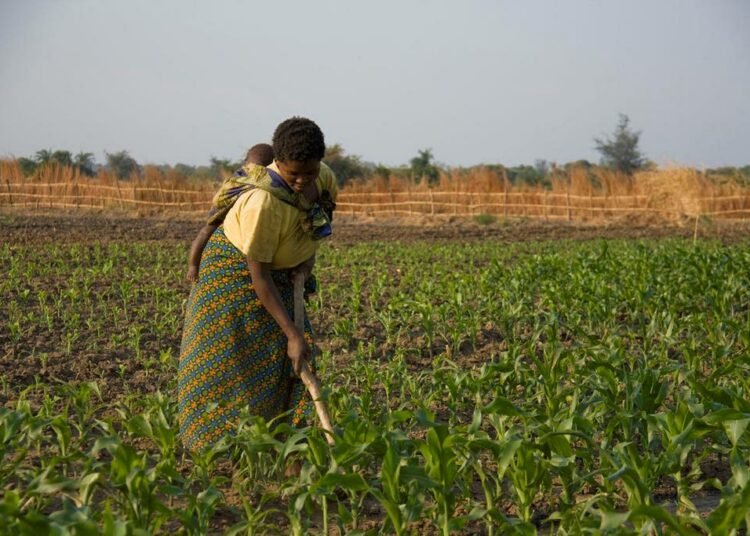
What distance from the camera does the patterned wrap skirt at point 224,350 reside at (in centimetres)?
406

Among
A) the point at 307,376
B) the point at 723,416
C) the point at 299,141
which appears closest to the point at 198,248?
the point at 307,376

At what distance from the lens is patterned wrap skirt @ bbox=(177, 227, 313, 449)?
13.3 feet

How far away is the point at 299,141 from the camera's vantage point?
3.66 meters

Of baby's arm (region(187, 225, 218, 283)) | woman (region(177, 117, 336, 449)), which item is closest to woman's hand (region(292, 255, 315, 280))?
woman (region(177, 117, 336, 449))

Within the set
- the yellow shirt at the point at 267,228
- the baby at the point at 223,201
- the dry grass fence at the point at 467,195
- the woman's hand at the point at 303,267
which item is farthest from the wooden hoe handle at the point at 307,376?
the dry grass fence at the point at 467,195

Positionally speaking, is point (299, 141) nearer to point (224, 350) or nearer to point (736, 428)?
point (224, 350)

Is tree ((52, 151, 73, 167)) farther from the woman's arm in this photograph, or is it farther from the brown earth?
the woman's arm

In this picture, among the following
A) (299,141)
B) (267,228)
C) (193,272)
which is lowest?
(193,272)

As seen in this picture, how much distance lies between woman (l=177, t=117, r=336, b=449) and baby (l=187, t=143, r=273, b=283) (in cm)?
6

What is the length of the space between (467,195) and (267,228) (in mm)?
24091

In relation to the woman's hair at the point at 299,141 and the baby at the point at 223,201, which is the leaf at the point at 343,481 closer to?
the woman's hair at the point at 299,141

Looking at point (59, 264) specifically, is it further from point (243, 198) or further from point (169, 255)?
point (243, 198)

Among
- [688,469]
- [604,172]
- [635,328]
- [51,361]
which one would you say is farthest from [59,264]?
[604,172]

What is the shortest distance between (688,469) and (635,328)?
370cm
